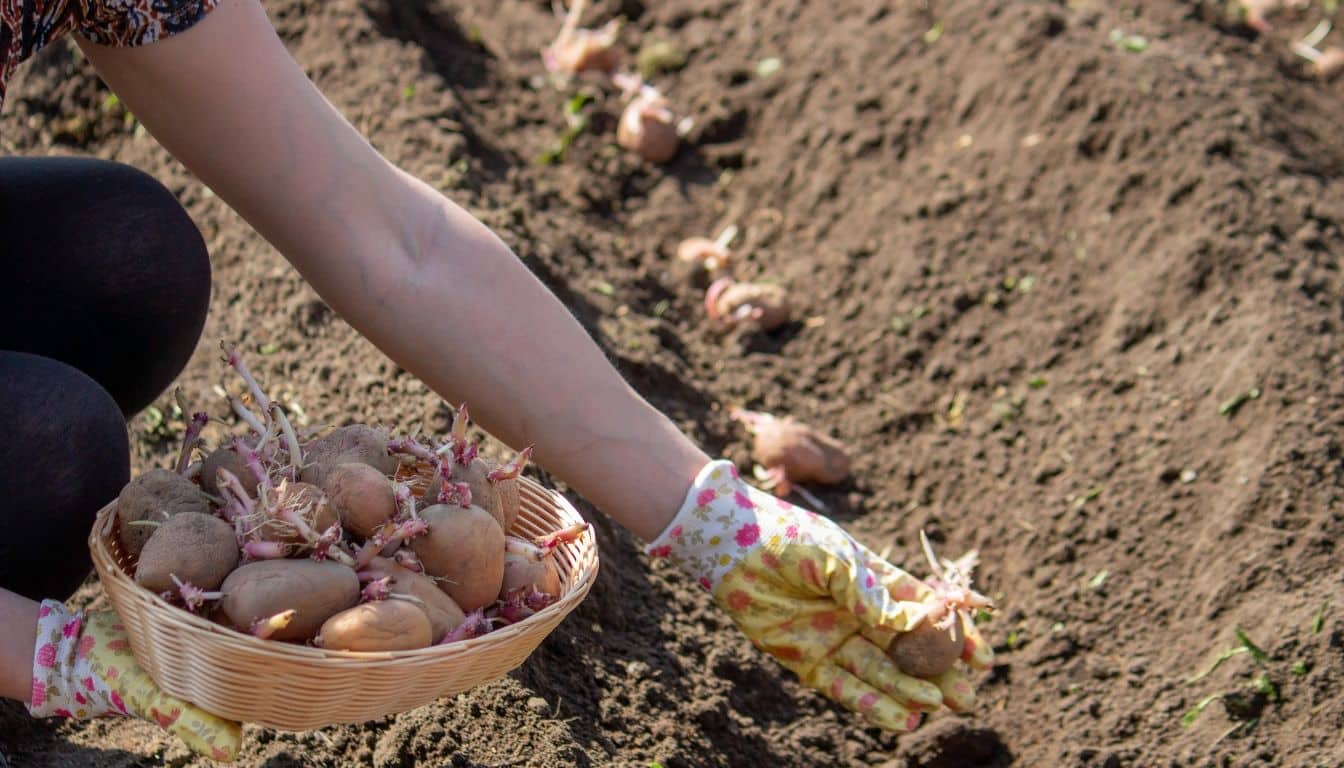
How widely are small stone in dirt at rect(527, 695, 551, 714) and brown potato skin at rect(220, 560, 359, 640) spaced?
67 cm

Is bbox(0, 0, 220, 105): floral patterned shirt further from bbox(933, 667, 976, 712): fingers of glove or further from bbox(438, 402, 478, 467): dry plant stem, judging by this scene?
bbox(933, 667, 976, 712): fingers of glove

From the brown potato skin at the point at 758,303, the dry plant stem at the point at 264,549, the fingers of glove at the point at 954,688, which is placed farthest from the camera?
the brown potato skin at the point at 758,303

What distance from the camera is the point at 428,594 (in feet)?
5.03

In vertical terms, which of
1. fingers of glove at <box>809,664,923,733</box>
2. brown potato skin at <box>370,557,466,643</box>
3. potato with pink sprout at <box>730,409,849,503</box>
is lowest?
potato with pink sprout at <box>730,409,849,503</box>

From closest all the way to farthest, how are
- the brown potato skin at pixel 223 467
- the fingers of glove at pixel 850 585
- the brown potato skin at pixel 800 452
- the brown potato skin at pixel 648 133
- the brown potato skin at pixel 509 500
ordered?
the brown potato skin at pixel 223 467
the brown potato skin at pixel 509 500
the fingers of glove at pixel 850 585
the brown potato skin at pixel 800 452
the brown potato skin at pixel 648 133

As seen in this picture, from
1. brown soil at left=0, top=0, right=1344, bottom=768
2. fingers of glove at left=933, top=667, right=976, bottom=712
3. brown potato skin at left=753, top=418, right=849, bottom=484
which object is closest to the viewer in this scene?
fingers of glove at left=933, top=667, right=976, bottom=712

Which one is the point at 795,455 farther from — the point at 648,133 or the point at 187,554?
the point at 187,554

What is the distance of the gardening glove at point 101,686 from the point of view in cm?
152

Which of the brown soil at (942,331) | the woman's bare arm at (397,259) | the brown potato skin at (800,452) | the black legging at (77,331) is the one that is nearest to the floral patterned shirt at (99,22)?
the woman's bare arm at (397,259)

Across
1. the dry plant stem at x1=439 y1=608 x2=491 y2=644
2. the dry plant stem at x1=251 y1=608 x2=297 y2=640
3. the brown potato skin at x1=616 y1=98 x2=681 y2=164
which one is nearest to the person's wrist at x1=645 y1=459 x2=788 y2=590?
the dry plant stem at x1=439 y1=608 x2=491 y2=644

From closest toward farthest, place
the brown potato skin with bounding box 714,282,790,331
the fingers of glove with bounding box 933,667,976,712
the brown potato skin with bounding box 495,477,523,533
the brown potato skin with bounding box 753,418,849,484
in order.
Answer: the brown potato skin with bounding box 495,477,523,533
the fingers of glove with bounding box 933,667,976,712
the brown potato skin with bounding box 753,418,849,484
the brown potato skin with bounding box 714,282,790,331

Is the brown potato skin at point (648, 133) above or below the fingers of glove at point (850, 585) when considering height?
below

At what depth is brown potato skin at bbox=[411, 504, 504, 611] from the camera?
1561 millimetres

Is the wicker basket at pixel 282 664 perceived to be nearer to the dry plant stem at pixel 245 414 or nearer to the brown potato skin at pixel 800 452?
the dry plant stem at pixel 245 414
